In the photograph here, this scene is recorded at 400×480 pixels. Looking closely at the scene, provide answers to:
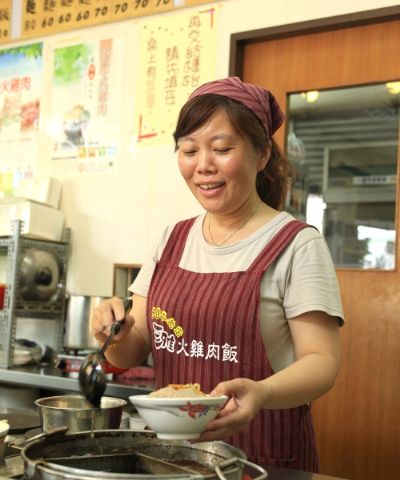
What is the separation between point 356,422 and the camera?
2512 mm

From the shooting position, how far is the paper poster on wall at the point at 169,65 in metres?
2.94

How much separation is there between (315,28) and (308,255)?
1624mm

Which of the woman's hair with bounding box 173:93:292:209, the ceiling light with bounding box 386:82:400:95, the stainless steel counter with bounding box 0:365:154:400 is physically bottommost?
the stainless steel counter with bounding box 0:365:154:400

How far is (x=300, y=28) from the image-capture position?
8.86 ft

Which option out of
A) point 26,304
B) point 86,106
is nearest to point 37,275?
point 26,304

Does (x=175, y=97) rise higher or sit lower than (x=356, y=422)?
higher

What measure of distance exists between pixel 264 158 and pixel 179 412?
767mm

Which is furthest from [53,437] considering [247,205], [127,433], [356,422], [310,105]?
[310,105]

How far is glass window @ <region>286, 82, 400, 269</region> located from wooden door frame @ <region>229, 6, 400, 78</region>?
26 centimetres

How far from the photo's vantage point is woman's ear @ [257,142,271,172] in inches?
59.0

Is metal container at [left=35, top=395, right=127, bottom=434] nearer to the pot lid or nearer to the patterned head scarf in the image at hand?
the patterned head scarf

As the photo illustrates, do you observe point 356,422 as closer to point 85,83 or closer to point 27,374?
point 27,374

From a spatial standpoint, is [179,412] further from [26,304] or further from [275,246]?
[26,304]

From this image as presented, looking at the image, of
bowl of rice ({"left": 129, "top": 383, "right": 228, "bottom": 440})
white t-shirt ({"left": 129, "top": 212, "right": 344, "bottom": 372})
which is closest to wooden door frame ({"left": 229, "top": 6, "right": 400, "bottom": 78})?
white t-shirt ({"left": 129, "top": 212, "right": 344, "bottom": 372})
